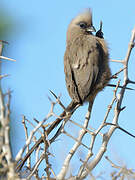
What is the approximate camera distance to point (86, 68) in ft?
13.8

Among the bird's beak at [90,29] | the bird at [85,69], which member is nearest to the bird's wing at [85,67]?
the bird at [85,69]

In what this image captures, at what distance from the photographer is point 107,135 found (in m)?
2.96

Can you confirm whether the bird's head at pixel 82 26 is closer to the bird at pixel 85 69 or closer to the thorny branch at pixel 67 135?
the bird at pixel 85 69

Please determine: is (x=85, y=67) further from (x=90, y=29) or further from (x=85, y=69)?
(x=90, y=29)

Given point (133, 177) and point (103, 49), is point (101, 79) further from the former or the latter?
point (133, 177)

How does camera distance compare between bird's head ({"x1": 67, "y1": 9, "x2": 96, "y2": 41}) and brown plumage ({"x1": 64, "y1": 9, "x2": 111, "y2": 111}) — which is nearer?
brown plumage ({"x1": 64, "y1": 9, "x2": 111, "y2": 111})

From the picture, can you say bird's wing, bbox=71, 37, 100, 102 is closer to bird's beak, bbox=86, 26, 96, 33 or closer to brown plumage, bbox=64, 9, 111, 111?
brown plumage, bbox=64, 9, 111, 111

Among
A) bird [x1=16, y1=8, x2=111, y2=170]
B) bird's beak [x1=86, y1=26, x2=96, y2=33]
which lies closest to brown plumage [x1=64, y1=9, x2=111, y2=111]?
bird [x1=16, y1=8, x2=111, y2=170]

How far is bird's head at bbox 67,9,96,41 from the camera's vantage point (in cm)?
486

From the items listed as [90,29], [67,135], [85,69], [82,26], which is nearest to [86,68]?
[85,69]

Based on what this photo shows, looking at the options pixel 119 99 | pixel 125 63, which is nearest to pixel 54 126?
pixel 119 99

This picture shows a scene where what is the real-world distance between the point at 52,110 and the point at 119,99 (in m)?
0.98

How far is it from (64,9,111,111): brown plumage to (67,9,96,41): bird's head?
32 centimetres

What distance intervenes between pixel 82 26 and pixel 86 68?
962 mm
